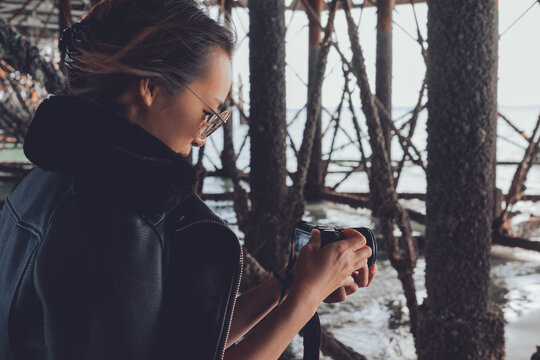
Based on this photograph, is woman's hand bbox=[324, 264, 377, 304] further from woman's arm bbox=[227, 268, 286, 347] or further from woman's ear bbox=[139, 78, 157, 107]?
woman's ear bbox=[139, 78, 157, 107]

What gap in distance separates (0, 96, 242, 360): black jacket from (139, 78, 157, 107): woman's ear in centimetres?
8

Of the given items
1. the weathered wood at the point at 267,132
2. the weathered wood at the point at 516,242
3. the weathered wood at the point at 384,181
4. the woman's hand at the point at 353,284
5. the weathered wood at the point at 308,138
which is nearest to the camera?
the woman's hand at the point at 353,284

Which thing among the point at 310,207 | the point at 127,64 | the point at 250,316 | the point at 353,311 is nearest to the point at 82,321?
the point at 127,64

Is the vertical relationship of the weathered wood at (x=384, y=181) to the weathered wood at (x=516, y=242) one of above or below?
above

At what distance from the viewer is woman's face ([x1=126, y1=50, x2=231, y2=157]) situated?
1.20m

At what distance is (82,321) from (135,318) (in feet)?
0.30

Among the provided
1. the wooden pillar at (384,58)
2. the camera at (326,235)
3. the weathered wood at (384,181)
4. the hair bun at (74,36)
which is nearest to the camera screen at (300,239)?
the camera at (326,235)

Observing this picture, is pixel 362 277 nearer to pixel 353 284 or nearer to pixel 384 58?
pixel 353 284

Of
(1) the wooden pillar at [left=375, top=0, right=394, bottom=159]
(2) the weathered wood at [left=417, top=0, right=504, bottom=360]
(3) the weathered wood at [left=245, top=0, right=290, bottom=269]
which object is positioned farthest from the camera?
(1) the wooden pillar at [left=375, top=0, right=394, bottom=159]

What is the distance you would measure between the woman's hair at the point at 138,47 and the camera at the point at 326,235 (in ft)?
1.70

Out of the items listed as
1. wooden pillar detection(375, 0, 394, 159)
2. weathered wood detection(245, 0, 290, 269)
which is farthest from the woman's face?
wooden pillar detection(375, 0, 394, 159)

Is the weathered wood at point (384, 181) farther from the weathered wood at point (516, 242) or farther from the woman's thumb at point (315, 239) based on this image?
the woman's thumb at point (315, 239)

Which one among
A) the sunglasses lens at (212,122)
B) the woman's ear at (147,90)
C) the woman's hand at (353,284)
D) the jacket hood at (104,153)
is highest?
the woman's ear at (147,90)

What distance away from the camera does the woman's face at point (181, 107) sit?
1196 mm
